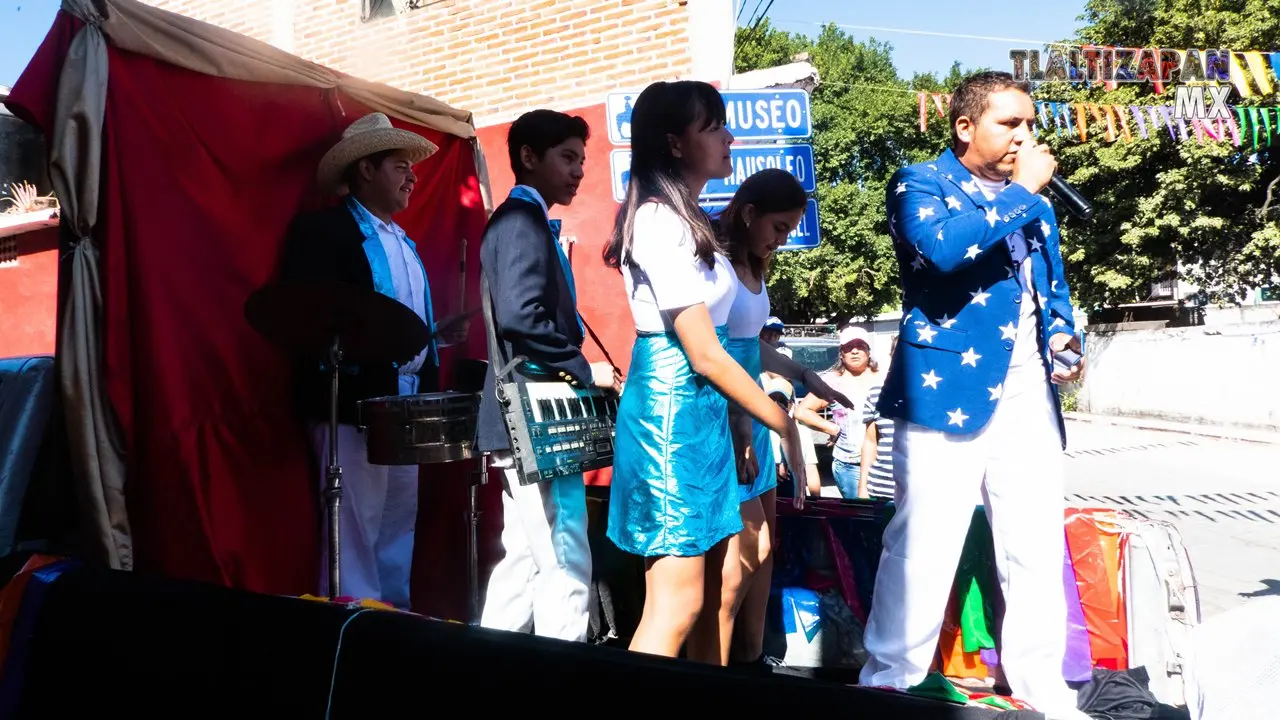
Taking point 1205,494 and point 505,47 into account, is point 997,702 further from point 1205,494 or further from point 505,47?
point 1205,494

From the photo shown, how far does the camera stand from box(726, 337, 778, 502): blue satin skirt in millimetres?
2818

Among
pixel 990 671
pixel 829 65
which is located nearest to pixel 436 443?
pixel 990 671

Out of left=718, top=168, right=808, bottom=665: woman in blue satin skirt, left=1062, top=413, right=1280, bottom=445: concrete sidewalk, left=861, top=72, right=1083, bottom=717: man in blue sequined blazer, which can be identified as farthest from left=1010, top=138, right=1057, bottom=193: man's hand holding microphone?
left=1062, top=413, right=1280, bottom=445: concrete sidewalk

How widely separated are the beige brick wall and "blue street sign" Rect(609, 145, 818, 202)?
2.35 ft

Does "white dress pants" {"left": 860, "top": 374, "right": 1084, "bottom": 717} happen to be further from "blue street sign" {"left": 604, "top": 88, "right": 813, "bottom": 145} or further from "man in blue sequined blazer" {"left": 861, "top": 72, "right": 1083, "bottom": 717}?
"blue street sign" {"left": 604, "top": 88, "right": 813, "bottom": 145}

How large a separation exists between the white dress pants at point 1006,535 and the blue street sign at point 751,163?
4.13m

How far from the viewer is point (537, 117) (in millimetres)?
3318

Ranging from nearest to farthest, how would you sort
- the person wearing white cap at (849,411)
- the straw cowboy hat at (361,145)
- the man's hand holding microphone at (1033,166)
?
1. the man's hand holding microphone at (1033,166)
2. the straw cowboy hat at (361,145)
3. the person wearing white cap at (849,411)

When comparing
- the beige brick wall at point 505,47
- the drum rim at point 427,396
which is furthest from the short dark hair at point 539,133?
the beige brick wall at point 505,47

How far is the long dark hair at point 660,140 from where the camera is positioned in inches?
92.0

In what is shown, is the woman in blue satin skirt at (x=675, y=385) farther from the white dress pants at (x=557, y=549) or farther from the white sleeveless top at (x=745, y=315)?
the white dress pants at (x=557, y=549)

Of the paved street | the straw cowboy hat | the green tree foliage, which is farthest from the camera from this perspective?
the green tree foliage

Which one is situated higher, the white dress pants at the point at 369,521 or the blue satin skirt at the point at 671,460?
the blue satin skirt at the point at 671,460

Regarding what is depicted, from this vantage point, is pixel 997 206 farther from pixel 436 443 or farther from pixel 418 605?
pixel 418 605
